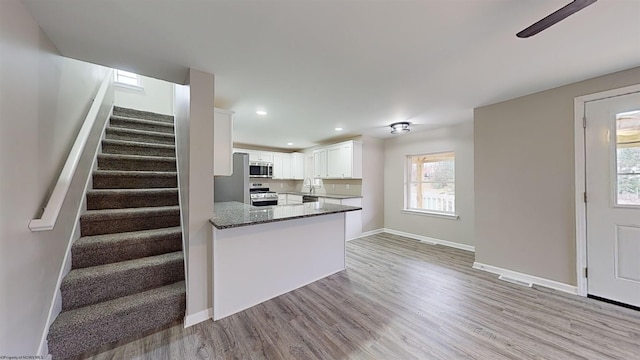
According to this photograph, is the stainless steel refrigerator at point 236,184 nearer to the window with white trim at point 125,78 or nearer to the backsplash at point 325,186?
the backsplash at point 325,186

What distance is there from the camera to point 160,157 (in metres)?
3.23

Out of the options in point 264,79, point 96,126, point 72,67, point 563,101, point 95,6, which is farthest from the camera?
point 96,126

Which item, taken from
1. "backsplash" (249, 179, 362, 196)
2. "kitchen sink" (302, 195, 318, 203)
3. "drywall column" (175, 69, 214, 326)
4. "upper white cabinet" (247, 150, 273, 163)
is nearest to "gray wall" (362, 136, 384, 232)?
"backsplash" (249, 179, 362, 196)

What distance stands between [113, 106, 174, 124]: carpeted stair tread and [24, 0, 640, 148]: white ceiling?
1995 millimetres

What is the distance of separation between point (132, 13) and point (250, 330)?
97.4 inches

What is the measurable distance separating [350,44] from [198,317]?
8.81 ft

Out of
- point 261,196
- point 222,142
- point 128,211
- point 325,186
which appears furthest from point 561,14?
point 325,186

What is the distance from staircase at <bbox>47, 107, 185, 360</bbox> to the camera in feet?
5.63

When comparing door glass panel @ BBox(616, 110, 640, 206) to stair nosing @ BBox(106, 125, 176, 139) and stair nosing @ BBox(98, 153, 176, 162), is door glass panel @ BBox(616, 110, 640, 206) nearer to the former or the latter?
stair nosing @ BBox(98, 153, 176, 162)

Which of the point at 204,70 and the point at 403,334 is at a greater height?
the point at 204,70

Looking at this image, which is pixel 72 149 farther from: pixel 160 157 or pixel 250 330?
pixel 250 330

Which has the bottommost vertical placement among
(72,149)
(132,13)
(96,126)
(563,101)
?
(72,149)

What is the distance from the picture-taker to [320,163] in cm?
580

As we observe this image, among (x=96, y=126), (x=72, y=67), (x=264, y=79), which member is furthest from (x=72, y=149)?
(x=264, y=79)
